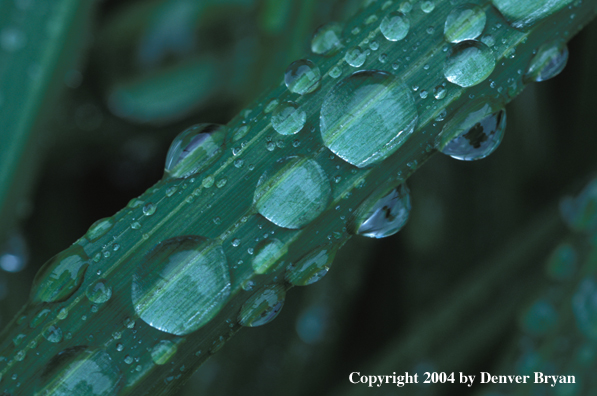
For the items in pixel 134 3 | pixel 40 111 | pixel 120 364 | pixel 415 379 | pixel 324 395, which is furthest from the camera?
pixel 134 3

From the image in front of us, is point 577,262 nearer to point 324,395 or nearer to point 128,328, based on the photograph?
point 324,395

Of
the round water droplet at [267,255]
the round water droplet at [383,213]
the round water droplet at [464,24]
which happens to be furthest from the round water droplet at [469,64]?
the round water droplet at [267,255]

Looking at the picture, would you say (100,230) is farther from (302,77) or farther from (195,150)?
(302,77)

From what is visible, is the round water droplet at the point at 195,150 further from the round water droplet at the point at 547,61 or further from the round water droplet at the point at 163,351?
the round water droplet at the point at 547,61

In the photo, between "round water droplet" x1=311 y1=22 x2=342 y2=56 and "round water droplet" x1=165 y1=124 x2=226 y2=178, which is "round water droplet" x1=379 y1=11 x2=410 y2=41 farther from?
"round water droplet" x1=165 y1=124 x2=226 y2=178

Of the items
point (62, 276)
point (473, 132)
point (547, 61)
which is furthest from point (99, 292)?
point (547, 61)

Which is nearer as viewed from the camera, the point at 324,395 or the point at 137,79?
the point at 324,395

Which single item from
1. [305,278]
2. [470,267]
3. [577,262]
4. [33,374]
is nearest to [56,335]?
[33,374]
